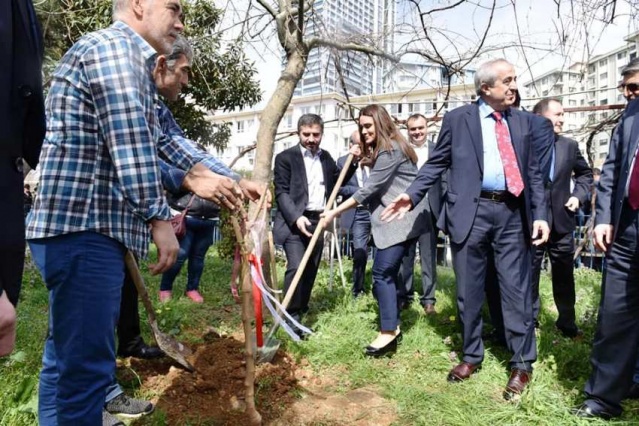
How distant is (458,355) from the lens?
12.2 feet

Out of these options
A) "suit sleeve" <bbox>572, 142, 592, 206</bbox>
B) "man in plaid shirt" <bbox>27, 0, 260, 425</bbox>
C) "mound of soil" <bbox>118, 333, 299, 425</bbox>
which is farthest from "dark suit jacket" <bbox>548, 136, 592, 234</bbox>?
"man in plaid shirt" <bbox>27, 0, 260, 425</bbox>

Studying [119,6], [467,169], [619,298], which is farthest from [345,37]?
[619,298]

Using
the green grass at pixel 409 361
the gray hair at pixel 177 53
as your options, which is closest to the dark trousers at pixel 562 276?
the green grass at pixel 409 361

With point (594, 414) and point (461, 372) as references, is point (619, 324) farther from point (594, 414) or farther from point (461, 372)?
point (461, 372)

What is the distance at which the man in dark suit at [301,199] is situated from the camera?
13.9 ft

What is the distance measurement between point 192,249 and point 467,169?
3.11m

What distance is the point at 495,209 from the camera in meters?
3.19

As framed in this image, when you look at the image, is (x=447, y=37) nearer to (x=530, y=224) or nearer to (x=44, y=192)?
(x=530, y=224)

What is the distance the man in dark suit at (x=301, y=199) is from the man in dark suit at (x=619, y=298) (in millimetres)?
2215

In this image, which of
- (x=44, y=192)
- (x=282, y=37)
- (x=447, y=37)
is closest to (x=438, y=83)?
(x=447, y=37)

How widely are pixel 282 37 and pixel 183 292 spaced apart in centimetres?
302

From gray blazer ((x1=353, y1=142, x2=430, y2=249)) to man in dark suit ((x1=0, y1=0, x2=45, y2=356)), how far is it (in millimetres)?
2677

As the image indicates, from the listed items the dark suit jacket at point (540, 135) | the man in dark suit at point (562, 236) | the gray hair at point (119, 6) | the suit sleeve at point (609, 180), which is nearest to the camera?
→ the gray hair at point (119, 6)

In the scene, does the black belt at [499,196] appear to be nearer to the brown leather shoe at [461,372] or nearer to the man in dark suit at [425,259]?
the brown leather shoe at [461,372]
